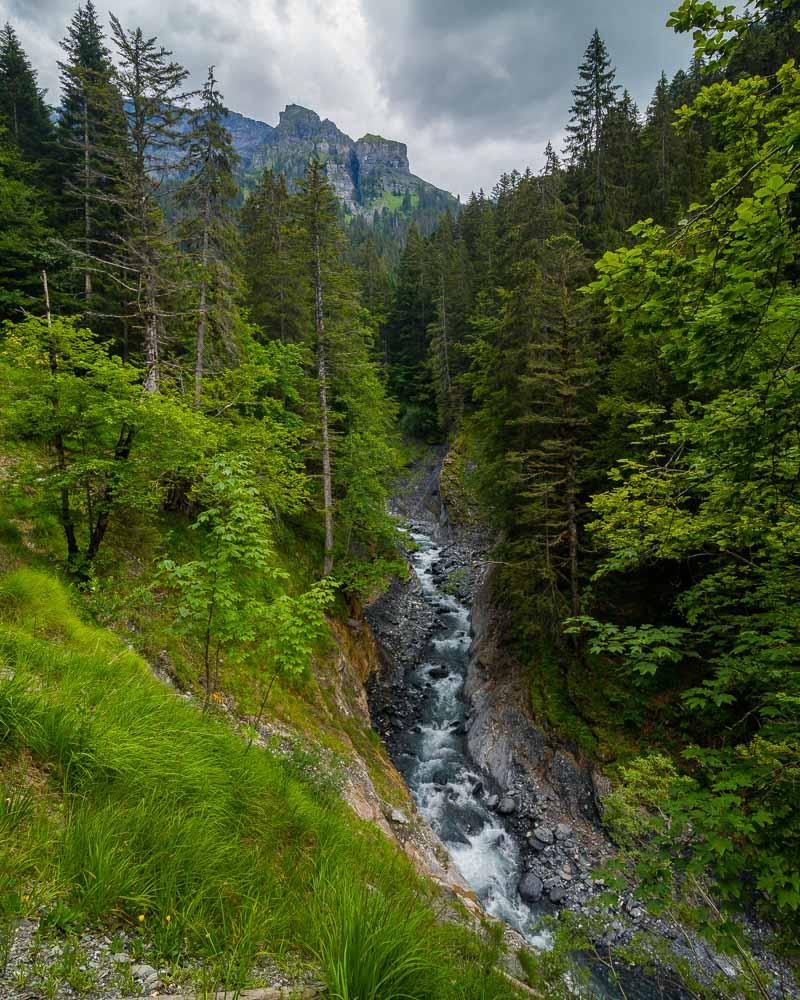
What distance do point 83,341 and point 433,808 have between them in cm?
1338

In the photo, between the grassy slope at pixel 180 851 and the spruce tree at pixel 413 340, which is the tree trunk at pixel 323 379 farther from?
the spruce tree at pixel 413 340

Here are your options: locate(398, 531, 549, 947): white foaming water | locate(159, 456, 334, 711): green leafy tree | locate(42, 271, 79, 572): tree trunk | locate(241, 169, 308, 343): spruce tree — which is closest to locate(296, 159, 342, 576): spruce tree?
locate(241, 169, 308, 343): spruce tree

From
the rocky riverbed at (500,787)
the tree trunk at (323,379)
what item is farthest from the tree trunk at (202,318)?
the rocky riverbed at (500,787)

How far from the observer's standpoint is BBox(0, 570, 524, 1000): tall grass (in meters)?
2.22

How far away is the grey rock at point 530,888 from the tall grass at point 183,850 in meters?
7.34

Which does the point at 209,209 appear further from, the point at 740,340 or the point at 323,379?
the point at 740,340

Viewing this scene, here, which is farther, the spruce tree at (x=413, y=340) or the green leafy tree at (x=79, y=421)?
the spruce tree at (x=413, y=340)

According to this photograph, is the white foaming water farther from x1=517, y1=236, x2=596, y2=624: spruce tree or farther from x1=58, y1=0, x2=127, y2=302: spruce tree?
x1=58, y1=0, x2=127, y2=302: spruce tree

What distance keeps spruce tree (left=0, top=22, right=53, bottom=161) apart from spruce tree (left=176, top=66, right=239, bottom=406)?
1861 centimetres

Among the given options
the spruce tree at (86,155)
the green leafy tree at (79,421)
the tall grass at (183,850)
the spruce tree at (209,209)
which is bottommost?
the tall grass at (183,850)

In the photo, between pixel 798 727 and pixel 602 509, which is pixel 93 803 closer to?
pixel 798 727

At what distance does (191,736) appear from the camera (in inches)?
159

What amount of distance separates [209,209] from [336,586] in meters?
13.7

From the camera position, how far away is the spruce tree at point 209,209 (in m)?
13.4
